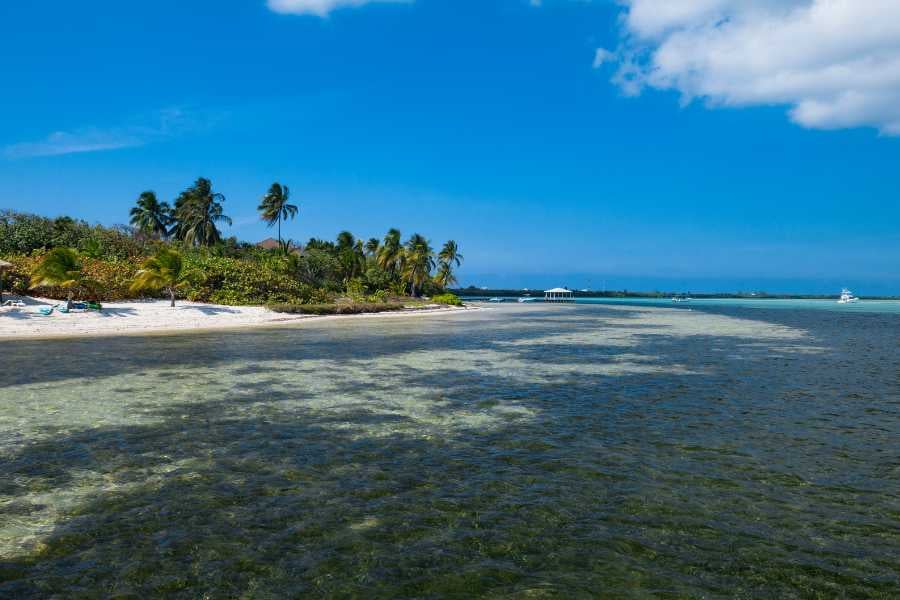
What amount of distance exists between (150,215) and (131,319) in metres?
62.3

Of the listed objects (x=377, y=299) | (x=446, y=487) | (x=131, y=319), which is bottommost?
(x=446, y=487)

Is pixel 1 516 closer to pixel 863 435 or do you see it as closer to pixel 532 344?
pixel 863 435

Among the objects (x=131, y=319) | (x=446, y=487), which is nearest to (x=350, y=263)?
(x=131, y=319)

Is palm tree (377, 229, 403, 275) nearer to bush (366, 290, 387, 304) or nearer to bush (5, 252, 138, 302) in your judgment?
bush (366, 290, 387, 304)

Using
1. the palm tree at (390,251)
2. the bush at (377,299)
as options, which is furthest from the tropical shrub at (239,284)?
the palm tree at (390,251)

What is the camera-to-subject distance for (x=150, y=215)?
90250 millimetres

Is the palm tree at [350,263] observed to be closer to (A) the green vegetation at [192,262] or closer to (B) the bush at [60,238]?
(A) the green vegetation at [192,262]

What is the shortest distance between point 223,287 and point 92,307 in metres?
13.9

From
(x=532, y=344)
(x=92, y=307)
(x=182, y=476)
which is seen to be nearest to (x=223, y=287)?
(x=92, y=307)

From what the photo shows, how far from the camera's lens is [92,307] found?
122 ft

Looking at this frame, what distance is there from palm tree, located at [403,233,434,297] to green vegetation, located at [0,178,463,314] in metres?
0.22

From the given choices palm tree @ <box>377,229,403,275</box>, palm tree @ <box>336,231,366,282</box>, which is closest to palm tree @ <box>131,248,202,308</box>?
palm tree @ <box>336,231,366,282</box>

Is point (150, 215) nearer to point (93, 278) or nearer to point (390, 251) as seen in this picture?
point (390, 251)

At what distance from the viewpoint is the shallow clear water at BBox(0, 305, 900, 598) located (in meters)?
5.06
